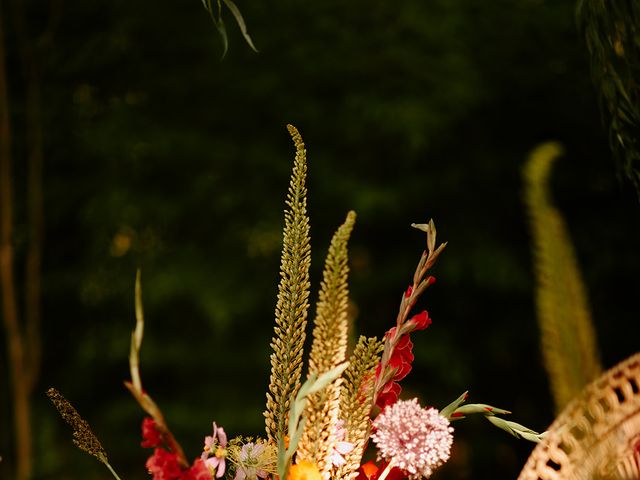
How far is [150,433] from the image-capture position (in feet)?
1.53

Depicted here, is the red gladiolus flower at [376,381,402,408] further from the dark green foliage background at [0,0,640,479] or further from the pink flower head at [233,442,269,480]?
the dark green foliage background at [0,0,640,479]

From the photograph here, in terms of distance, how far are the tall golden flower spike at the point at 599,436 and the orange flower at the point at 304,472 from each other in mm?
163

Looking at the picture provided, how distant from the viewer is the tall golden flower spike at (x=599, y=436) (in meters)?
0.51

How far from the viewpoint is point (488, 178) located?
299 centimetres

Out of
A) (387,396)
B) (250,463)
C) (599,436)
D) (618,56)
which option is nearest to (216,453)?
(250,463)

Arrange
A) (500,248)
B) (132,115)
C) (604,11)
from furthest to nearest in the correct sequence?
(132,115) < (500,248) < (604,11)

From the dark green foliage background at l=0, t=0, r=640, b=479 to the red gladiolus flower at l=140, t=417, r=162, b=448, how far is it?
2.37 m

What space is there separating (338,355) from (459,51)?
2.64m

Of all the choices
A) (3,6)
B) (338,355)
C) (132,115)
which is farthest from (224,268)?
(338,355)

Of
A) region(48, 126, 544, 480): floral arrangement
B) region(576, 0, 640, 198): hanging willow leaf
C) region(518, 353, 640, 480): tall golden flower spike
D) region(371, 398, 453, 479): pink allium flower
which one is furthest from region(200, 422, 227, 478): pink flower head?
region(576, 0, 640, 198): hanging willow leaf

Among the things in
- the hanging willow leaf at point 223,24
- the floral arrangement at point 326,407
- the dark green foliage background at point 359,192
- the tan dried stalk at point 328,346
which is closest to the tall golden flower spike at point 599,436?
the floral arrangement at point 326,407

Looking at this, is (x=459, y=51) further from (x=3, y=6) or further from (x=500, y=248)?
(x=3, y=6)

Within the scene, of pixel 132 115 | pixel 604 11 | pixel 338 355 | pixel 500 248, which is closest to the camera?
pixel 338 355

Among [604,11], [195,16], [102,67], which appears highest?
[604,11]
